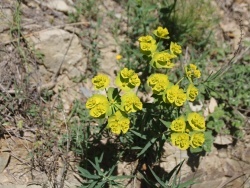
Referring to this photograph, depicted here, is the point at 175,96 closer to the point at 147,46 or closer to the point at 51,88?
the point at 147,46

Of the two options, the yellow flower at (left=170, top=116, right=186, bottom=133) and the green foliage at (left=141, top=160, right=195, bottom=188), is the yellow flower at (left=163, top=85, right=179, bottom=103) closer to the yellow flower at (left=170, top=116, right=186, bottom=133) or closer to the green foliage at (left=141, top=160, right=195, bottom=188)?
the yellow flower at (left=170, top=116, right=186, bottom=133)

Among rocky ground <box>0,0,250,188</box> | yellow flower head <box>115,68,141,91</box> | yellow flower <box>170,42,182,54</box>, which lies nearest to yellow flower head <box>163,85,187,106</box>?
yellow flower head <box>115,68,141,91</box>

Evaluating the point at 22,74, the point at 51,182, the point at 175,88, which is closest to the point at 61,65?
the point at 22,74

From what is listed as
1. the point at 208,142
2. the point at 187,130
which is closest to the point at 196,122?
the point at 187,130

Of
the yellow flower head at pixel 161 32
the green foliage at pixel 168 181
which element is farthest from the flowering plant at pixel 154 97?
the green foliage at pixel 168 181

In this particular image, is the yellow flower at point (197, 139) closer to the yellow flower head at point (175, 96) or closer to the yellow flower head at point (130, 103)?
the yellow flower head at point (175, 96)

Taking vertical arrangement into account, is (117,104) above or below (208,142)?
above

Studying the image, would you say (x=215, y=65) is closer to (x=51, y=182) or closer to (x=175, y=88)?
(x=175, y=88)
